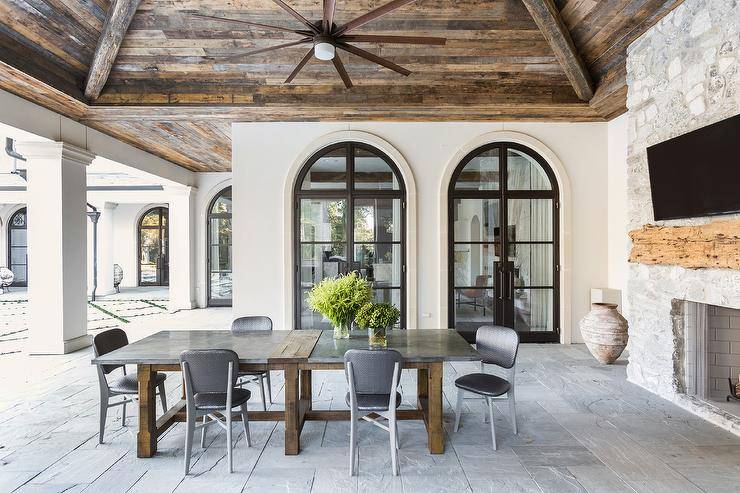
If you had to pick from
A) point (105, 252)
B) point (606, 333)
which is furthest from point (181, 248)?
point (606, 333)

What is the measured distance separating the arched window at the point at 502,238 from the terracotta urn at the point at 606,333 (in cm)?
100

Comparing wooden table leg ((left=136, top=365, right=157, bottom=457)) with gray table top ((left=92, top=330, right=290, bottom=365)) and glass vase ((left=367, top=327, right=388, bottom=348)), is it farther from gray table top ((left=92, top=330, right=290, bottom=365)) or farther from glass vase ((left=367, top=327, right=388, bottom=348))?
glass vase ((left=367, top=327, right=388, bottom=348))

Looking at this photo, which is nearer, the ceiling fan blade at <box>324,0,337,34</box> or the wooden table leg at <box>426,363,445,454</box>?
the ceiling fan blade at <box>324,0,337,34</box>

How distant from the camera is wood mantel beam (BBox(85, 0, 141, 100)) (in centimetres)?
434

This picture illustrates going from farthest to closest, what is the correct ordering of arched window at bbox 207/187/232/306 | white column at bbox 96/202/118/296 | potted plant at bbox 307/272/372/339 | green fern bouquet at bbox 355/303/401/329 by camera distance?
white column at bbox 96/202/118/296 → arched window at bbox 207/187/232/306 → potted plant at bbox 307/272/372/339 → green fern bouquet at bbox 355/303/401/329

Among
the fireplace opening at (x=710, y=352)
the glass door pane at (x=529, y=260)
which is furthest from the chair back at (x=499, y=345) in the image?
the glass door pane at (x=529, y=260)

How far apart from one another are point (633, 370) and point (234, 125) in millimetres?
5876

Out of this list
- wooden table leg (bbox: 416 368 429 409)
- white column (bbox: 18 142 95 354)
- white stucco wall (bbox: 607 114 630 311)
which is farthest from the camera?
white stucco wall (bbox: 607 114 630 311)

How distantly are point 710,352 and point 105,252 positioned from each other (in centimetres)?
1465

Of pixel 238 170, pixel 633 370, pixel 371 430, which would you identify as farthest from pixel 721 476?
pixel 238 170

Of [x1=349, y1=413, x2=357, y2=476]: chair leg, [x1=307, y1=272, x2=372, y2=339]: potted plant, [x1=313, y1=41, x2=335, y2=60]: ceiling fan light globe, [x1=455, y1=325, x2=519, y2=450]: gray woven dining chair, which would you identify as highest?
[x1=313, y1=41, x2=335, y2=60]: ceiling fan light globe

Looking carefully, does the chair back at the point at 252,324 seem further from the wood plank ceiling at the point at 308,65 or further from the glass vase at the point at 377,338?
the wood plank ceiling at the point at 308,65

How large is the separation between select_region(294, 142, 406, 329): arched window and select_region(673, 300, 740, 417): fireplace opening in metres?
3.34

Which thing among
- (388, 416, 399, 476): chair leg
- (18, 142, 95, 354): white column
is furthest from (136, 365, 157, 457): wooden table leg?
(18, 142, 95, 354): white column
